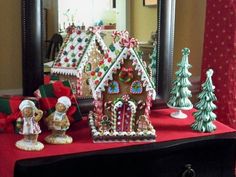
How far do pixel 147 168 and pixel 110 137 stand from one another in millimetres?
138

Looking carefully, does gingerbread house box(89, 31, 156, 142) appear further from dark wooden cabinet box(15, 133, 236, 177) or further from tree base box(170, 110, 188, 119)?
tree base box(170, 110, 188, 119)

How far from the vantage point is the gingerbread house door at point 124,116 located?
1113 mm

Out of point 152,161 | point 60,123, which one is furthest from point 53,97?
point 152,161

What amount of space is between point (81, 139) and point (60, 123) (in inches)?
3.7

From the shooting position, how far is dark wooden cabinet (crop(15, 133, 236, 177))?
0.96 meters

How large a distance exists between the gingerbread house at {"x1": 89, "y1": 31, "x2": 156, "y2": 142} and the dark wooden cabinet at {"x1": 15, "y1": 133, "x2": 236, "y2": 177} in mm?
67

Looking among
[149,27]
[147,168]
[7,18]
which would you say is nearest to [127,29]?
[149,27]

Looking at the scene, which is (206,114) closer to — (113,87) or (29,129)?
(113,87)

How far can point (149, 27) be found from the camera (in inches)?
54.6

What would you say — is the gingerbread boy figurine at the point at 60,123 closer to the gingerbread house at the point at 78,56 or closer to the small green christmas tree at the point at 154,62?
the gingerbread house at the point at 78,56

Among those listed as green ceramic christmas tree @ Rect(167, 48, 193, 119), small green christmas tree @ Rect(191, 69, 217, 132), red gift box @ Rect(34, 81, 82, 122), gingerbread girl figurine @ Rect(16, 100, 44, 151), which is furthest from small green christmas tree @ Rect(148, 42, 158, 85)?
gingerbread girl figurine @ Rect(16, 100, 44, 151)

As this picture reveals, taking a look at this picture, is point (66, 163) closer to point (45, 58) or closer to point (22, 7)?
point (45, 58)

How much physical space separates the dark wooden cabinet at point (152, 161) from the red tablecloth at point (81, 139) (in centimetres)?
3

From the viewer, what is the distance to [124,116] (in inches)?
44.0
